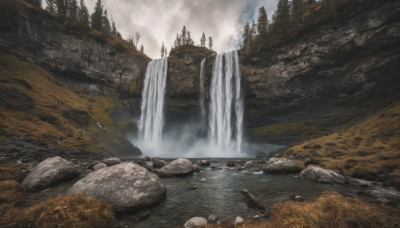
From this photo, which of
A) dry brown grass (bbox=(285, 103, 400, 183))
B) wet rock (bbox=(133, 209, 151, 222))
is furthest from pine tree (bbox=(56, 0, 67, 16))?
dry brown grass (bbox=(285, 103, 400, 183))

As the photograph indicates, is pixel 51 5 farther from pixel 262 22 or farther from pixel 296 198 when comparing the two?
pixel 296 198

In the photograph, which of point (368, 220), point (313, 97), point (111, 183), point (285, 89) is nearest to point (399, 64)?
point (313, 97)

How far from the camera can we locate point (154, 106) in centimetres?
5097

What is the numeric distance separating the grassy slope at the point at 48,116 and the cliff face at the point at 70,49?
5.16m

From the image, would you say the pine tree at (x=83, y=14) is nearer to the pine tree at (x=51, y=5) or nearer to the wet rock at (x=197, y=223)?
the pine tree at (x=51, y=5)

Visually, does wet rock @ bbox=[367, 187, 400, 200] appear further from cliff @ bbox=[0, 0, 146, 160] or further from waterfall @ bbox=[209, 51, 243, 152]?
waterfall @ bbox=[209, 51, 243, 152]

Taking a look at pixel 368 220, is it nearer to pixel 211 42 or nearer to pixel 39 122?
pixel 39 122

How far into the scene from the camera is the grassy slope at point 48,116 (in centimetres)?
2275

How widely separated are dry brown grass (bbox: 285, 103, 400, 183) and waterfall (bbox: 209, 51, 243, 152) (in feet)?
74.6

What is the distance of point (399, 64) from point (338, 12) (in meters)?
14.1

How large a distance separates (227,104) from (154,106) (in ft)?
79.1

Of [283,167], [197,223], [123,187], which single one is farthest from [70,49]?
[283,167]

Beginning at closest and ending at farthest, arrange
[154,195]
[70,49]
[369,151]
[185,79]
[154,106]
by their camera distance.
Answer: [154,195]
[369,151]
[185,79]
[70,49]
[154,106]

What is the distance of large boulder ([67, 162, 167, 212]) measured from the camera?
5.30m
